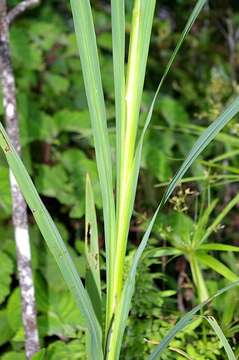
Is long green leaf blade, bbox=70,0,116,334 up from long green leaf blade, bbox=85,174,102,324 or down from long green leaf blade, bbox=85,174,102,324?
up

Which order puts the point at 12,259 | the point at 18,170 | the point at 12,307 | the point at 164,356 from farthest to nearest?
the point at 12,259, the point at 12,307, the point at 164,356, the point at 18,170

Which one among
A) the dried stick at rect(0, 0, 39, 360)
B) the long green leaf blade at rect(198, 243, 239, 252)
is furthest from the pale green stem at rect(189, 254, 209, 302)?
the dried stick at rect(0, 0, 39, 360)

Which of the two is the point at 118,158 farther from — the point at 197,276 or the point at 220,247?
the point at 197,276

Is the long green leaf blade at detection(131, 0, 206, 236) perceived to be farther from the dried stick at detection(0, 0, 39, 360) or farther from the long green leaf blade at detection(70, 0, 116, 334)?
the dried stick at detection(0, 0, 39, 360)

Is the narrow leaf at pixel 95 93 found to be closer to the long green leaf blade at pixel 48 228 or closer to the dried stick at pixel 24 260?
the long green leaf blade at pixel 48 228

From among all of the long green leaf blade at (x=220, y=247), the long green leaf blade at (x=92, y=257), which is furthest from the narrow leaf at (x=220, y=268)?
the long green leaf blade at (x=92, y=257)

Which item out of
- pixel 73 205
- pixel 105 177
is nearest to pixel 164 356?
pixel 105 177

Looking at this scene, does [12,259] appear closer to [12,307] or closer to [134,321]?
[12,307]

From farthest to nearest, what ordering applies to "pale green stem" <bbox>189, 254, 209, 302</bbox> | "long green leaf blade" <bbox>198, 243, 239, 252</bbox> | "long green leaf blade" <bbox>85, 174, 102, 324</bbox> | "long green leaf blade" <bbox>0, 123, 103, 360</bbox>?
"pale green stem" <bbox>189, 254, 209, 302</bbox> < "long green leaf blade" <bbox>198, 243, 239, 252</bbox> < "long green leaf blade" <bbox>85, 174, 102, 324</bbox> < "long green leaf blade" <bbox>0, 123, 103, 360</bbox>
